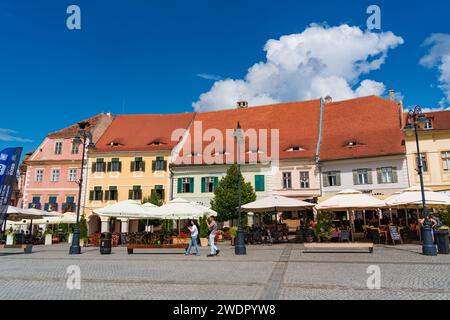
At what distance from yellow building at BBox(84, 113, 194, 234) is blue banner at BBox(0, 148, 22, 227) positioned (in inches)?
669

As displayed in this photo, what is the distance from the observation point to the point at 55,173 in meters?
40.6

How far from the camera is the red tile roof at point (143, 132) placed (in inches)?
1550

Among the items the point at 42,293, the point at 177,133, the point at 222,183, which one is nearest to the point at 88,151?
the point at 177,133

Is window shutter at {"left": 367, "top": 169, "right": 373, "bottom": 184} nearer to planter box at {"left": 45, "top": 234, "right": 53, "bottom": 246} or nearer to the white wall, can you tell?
the white wall

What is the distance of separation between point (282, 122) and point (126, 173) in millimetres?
16865

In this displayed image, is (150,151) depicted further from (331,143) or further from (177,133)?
(331,143)

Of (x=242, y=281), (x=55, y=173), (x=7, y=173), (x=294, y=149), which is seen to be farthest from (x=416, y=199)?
(x=55, y=173)

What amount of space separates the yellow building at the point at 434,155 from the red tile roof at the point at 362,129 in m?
1.21

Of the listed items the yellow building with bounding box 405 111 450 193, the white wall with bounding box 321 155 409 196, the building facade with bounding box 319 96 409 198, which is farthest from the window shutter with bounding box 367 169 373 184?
the yellow building with bounding box 405 111 450 193

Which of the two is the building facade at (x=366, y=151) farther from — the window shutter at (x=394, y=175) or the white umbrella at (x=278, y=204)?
the white umbrella at (x=278, y=204)

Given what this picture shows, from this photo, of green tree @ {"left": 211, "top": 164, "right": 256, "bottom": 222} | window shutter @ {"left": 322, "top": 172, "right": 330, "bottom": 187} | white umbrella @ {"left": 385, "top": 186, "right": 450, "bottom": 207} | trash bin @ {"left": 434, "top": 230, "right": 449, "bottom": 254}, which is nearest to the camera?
trash bin @ {"left": 434, "top": 230, "right": 449, "bottom": 254}

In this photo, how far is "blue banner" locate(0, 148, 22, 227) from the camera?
19859 millimetres

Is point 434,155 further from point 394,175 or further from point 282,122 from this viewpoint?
point 282,122
